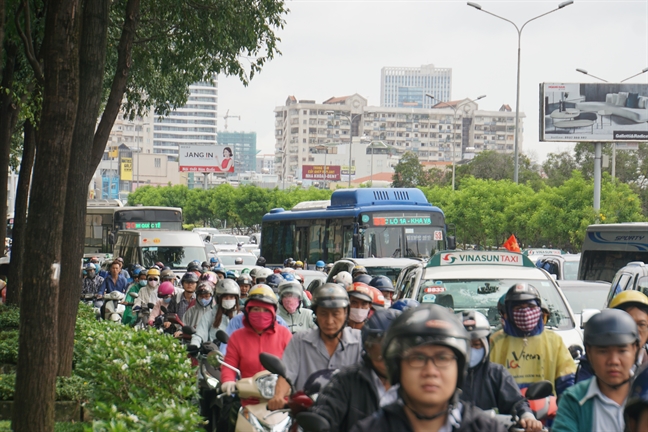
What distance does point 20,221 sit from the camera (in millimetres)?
19266

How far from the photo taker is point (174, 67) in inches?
721

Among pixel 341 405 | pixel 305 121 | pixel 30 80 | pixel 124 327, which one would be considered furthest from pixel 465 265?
pixel 305 121

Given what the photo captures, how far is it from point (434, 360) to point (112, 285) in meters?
17.8

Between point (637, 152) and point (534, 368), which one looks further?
point (637, 152)

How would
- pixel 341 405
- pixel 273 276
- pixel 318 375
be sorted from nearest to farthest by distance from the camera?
pixel 341 405 < pixel 318 375 < pixel 273 276

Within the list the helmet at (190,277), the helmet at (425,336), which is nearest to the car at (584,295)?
the helmet at (190,277)

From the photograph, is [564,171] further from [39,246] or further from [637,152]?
[39,246]

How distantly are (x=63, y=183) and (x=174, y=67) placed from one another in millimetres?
10787

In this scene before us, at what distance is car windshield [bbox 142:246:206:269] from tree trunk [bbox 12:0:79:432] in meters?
18.0

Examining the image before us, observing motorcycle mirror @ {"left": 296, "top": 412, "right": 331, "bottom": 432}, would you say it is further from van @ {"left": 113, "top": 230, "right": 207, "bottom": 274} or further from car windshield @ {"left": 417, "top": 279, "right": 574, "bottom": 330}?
van @ {"left": 113, "top": 230, "right": 207, "bottom": 274}

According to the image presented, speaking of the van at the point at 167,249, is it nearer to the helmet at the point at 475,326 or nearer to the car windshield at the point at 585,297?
the car windshield at the point at 585,297

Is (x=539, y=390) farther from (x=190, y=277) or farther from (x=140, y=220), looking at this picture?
(x=140, y=220)

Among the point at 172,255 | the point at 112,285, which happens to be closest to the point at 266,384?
the point at 112,285

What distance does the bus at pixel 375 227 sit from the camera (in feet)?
84.2
